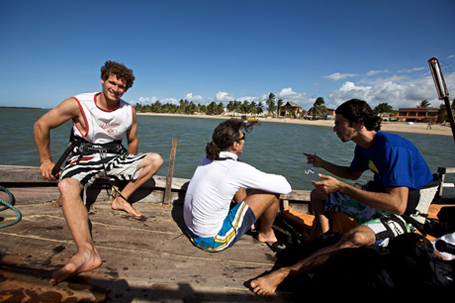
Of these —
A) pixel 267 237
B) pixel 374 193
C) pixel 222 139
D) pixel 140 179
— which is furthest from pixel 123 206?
pixel 374 193

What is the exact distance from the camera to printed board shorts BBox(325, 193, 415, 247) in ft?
6.61

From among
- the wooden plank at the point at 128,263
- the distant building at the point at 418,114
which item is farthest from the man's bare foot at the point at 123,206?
the distant building at the point at 418,114

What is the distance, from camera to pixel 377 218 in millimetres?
2344

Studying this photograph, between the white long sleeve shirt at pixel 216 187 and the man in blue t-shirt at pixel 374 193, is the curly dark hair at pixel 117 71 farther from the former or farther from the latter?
the man in blue t-shirt at pixel 374 193

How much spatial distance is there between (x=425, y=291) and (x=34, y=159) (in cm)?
1565

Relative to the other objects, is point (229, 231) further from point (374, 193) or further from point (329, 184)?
point (374, 193)

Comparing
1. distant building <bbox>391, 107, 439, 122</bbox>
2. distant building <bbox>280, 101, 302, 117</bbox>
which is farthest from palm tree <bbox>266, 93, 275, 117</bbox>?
distant building <bbox>391, 107, 439, 122</bbox>

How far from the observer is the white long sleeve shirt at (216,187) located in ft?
7.18

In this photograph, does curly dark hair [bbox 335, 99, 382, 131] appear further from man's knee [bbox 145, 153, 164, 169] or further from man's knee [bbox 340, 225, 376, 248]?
man's knee [bbox 145, 153, 164, 169]

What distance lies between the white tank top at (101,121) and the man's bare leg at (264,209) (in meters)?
1.81

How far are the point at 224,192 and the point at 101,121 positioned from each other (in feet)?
5.78

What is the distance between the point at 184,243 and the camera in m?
2.49

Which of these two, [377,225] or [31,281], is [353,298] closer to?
[377,225]

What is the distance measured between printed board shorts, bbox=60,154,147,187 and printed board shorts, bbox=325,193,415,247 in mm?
2402
